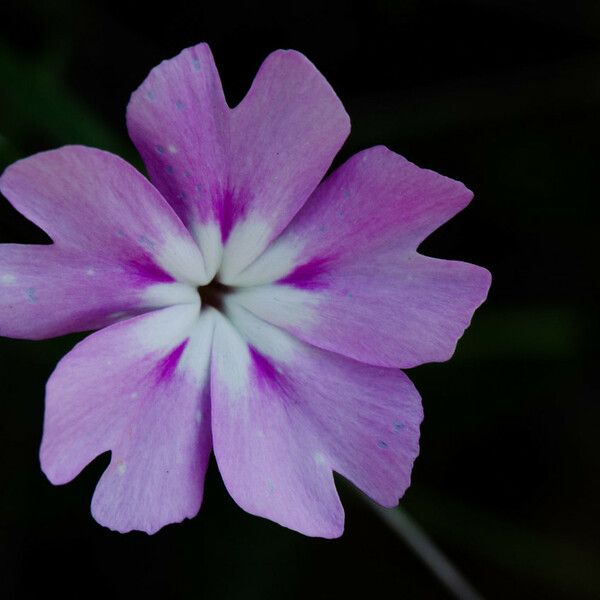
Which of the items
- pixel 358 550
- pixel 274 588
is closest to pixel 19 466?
pixel 274 588

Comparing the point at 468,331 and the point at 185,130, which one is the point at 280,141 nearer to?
the point at 185,130

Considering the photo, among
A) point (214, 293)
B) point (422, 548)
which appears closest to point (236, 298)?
point (214, 293)

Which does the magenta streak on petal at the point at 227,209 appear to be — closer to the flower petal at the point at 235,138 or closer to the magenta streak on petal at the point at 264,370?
the flower petal at the point at 235,138

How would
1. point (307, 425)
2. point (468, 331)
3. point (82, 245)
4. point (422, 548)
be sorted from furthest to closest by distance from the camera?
1. point (468, 331)
2. point (422, 548)
3. point (307, 425)
4. point (82, 245)

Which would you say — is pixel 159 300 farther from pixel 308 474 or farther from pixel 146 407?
pixel 308 474

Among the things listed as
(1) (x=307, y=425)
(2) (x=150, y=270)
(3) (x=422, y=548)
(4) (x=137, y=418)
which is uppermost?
(2) (x=150, y=270)
